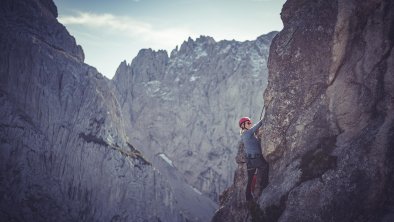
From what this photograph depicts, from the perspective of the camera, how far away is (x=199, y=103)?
156m

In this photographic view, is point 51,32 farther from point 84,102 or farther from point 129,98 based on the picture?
point 129,98

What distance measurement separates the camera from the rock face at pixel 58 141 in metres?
71.5

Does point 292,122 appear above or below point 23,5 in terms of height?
below

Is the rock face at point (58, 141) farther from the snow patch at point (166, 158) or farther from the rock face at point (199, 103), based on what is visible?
the snow patch at point (166, 158)

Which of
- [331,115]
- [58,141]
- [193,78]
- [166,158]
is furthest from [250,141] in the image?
[193,78]

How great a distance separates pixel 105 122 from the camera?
92.9 metres

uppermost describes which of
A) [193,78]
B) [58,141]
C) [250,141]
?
[193,78]

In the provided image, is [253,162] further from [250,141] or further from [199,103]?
[199,103]

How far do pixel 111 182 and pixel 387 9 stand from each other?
8555 cm

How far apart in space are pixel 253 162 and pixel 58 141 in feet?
259

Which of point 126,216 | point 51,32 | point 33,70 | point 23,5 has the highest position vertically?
point 23,5

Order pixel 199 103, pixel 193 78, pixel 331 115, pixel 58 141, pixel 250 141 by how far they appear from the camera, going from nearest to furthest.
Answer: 1. pixel 331 115
2. pixel 250 141
3. pixel 58 141
4. pixel 199 103
5. pixel 193 78

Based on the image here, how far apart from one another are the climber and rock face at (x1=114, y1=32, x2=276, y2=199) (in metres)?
125

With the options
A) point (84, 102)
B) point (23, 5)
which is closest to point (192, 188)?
point (84, 102)
